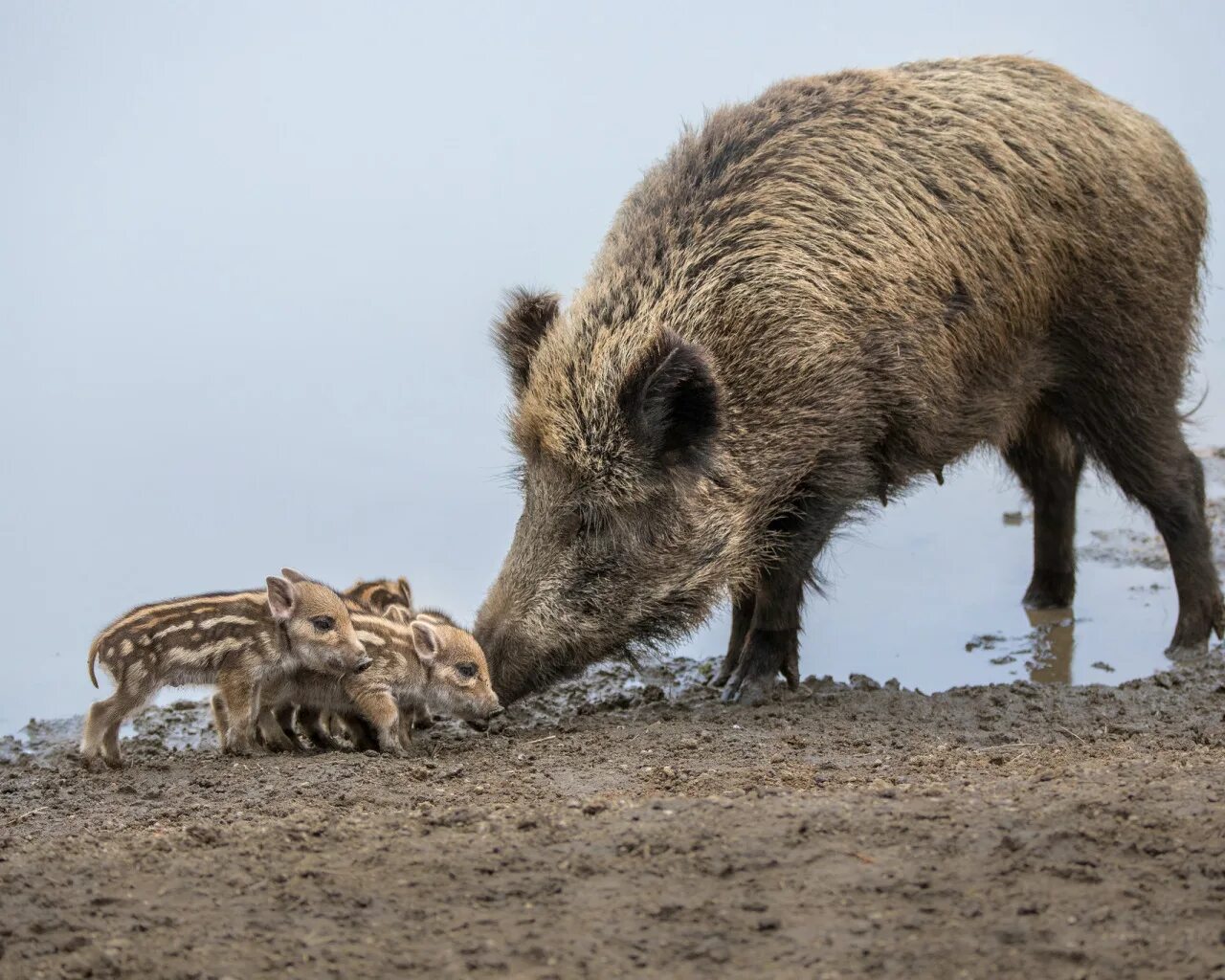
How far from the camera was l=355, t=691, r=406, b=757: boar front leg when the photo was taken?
21.0 feet

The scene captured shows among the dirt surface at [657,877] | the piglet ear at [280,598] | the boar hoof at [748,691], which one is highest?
the piglet ear at [280,598]

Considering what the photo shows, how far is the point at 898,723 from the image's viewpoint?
6.66 metres

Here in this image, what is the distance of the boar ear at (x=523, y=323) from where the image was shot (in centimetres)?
694

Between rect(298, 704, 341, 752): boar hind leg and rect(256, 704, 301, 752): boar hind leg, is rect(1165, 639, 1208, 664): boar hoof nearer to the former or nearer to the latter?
rect(298, 704, 341, 752): boar hind leg

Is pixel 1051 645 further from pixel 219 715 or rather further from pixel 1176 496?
pixel 219 715

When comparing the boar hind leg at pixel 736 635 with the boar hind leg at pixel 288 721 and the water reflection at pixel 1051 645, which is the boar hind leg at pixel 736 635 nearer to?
the water reflection at pixel 1051 645

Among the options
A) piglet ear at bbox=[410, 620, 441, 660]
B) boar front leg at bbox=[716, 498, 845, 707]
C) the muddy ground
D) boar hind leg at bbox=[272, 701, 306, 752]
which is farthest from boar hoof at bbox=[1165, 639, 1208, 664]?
boar hind leg at bbox=[272, 701, 306, 752]

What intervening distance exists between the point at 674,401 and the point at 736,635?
Result: 81.1 inches

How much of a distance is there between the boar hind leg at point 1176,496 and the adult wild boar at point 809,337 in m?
0.05

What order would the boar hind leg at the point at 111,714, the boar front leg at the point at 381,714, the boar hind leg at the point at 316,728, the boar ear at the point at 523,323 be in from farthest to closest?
the boar ear at the point at 523,323
the boar hind leg at the point at 316,728
the boar front leg at the point at 381,714
the boar hind leg at the point at 111,714

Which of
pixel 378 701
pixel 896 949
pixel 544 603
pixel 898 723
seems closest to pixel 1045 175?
pixel 898 723

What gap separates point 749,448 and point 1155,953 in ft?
11.6

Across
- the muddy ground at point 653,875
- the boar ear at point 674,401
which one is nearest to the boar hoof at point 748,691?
the boar ear at point 674,401

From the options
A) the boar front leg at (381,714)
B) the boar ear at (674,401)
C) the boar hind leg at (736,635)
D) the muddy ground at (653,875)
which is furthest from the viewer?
the boar hind leg at (736,635)
